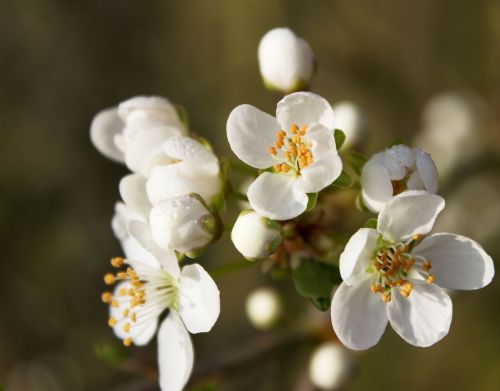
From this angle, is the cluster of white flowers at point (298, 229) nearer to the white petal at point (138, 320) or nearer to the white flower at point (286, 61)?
the white petal at point (138, 320)

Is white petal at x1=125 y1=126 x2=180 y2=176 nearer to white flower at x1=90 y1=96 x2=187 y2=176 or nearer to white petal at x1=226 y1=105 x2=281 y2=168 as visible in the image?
white flower at x1=90 y1=96 x2=187 y2=176

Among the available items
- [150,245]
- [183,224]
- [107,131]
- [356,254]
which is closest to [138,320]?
→ [150,245]

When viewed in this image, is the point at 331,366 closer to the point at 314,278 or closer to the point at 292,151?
the point at 314,278

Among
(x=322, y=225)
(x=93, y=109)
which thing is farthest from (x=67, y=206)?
(x=322, y=225)

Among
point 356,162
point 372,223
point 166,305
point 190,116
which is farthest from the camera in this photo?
point 190,116

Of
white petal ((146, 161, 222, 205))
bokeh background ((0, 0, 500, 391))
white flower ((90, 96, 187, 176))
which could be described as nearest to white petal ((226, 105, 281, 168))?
white petal ((146, 161, 222, 205))

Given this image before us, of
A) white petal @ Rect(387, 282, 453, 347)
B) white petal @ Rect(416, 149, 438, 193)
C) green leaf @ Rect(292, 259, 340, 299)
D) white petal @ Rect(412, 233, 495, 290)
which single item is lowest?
white petal @ Rect(387, 282, 453, 347)
